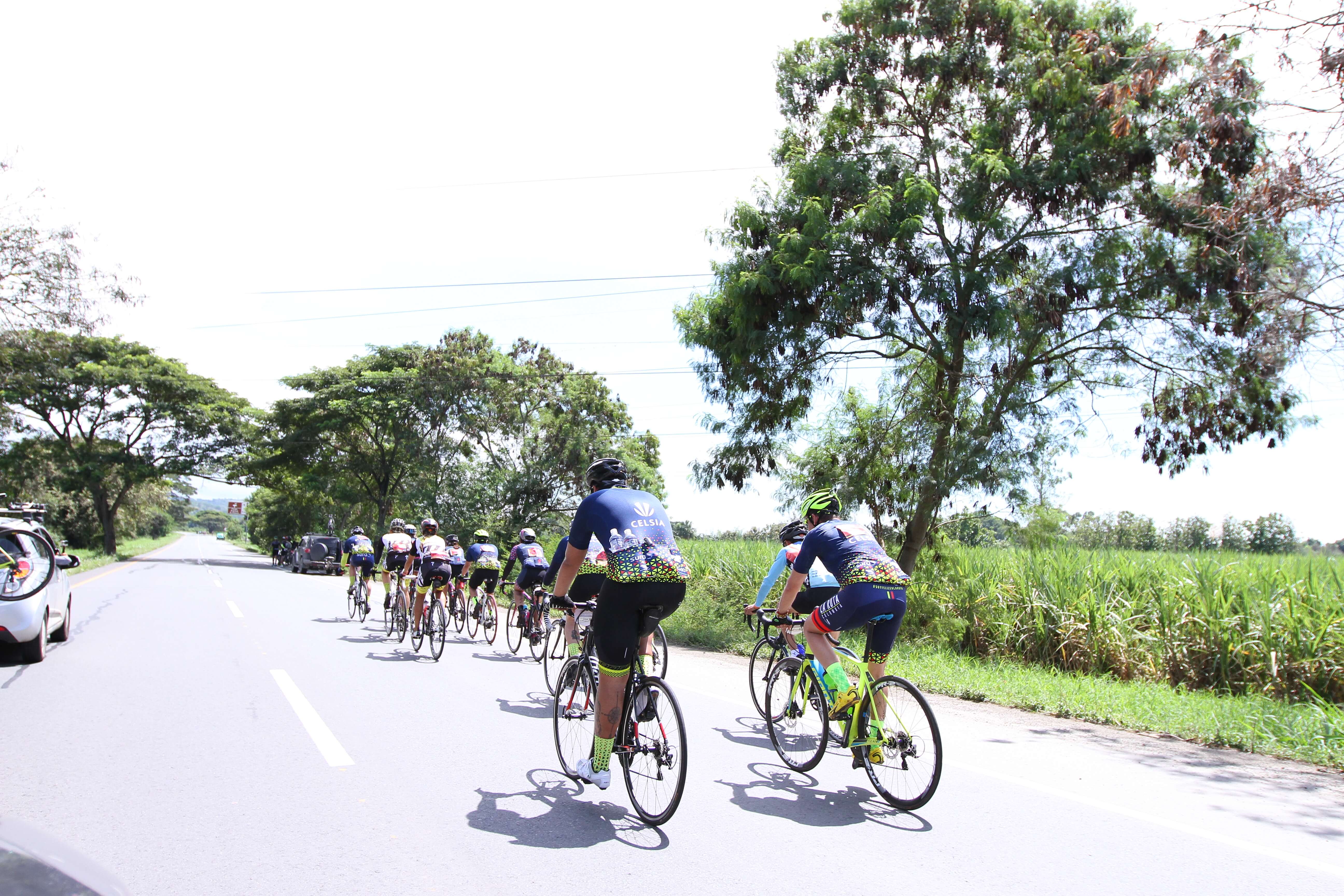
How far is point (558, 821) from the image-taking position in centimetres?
504

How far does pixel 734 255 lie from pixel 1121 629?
7954 mm

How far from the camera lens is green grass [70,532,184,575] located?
34534 mm

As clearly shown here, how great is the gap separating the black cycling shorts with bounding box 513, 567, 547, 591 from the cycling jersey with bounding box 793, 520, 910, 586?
5683 mm

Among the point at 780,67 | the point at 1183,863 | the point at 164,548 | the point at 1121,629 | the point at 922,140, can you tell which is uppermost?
the point at 780,67

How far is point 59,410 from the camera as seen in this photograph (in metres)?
44.4

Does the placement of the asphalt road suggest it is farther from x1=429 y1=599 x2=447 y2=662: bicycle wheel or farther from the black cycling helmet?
x1=429 y1=599 x2=447 y2=662: bicycle wheel

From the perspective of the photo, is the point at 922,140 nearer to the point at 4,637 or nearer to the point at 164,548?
the point at 4,637

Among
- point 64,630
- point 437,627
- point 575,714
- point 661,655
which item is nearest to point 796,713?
point 575,714

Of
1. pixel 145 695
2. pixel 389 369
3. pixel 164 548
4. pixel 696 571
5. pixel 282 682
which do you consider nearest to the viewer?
pixel 145 695

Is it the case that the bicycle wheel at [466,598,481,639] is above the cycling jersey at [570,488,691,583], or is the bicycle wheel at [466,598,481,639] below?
below

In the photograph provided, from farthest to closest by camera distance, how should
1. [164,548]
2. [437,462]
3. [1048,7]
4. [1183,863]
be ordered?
[164,548] < [437,462] < [1048,7] < [1183,863]

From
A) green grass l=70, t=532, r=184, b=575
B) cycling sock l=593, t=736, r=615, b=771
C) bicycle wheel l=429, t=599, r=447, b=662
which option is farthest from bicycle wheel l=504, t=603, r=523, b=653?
cycling sock l=593, t=736, r=615, b=771

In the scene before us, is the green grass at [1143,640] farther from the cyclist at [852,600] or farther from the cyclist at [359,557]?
the cyclist at [359,557]

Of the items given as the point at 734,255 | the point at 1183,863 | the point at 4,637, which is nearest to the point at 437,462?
the point at 734,255
